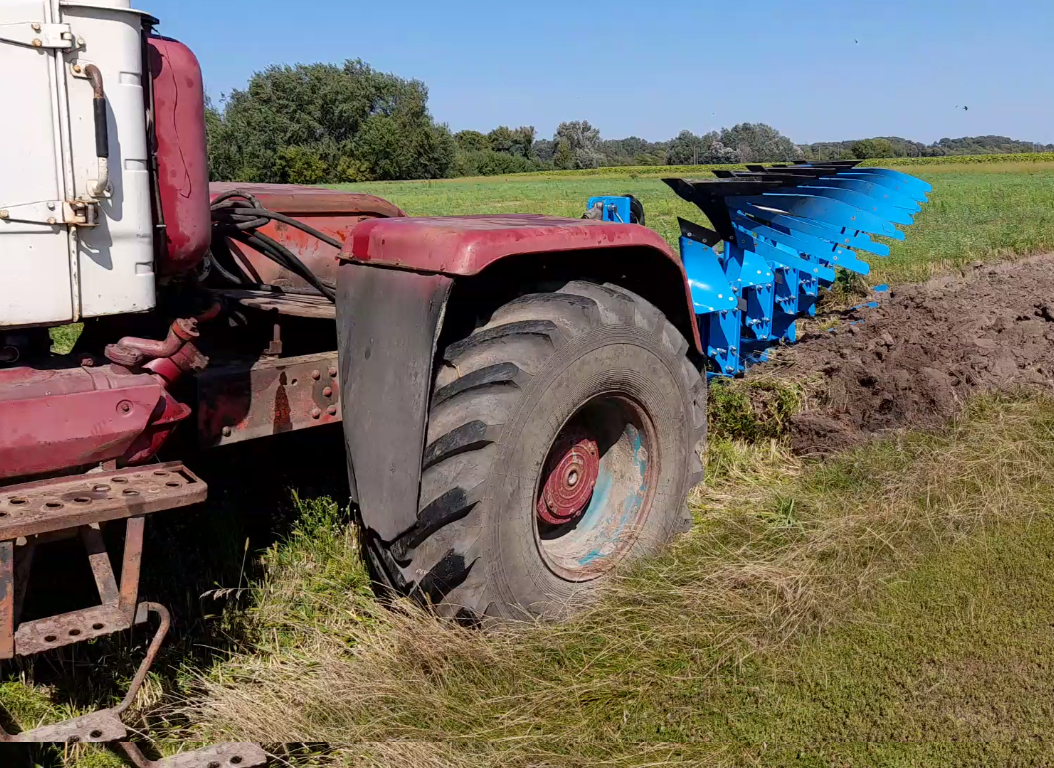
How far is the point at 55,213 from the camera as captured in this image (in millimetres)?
2135

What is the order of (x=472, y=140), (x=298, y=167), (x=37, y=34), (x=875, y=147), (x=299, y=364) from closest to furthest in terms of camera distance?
1. (x=37, y=34)
2. (x=299, y=364)
3. (x=298, y=167)
4. (x=875, y=147)
5. (x=472, y=140)

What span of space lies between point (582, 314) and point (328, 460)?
68.0 inches

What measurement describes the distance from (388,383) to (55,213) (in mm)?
935

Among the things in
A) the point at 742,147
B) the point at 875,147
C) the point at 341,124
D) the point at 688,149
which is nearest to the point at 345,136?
the point at 341,124

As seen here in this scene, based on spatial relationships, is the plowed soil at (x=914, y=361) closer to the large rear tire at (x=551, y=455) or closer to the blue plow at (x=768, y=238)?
the blue plow at (x=768, y=238)

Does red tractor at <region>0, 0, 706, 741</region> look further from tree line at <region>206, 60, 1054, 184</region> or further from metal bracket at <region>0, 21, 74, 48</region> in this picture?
tree line at <region>206, 60, 1054, 184</region>

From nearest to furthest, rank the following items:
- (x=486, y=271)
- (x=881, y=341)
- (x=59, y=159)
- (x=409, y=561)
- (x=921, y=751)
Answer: (x=59, y=159), (x=921, y=751), (x=409, y=561), (x=486, y=271), (x=881, y=341)

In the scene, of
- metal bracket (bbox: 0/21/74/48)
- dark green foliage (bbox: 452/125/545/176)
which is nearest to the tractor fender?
metal bracket (bbox: 0/21/74/48)

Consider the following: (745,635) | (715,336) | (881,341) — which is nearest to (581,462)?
(745,635)

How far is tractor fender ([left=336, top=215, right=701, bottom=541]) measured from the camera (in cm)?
246

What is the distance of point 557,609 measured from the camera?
9.50ft

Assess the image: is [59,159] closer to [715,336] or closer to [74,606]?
[74,606]

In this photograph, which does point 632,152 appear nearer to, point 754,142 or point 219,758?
point 754,142

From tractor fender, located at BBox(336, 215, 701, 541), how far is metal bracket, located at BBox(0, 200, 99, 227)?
78 centimetres
